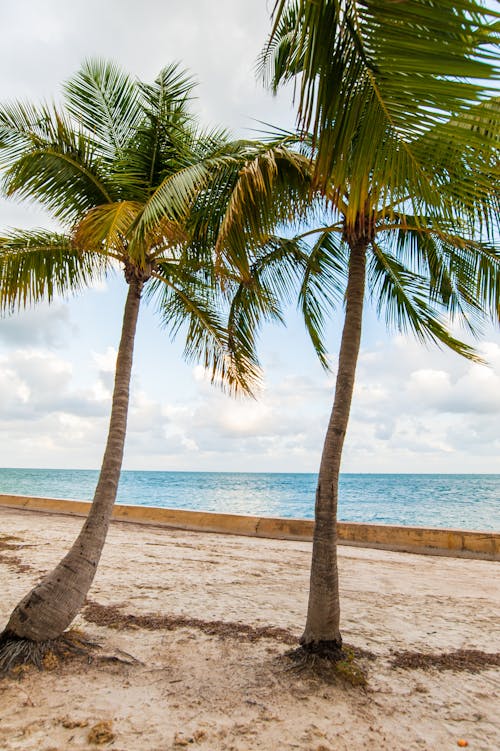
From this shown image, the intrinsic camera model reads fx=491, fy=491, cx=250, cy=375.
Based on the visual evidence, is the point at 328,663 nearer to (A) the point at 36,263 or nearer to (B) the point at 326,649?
(B) the point at 326,649

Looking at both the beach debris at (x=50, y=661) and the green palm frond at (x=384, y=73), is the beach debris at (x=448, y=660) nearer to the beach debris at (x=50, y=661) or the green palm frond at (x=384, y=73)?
the beach debris at (x=50, y=661)

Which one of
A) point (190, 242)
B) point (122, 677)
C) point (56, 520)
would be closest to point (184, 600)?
point (122, 677)

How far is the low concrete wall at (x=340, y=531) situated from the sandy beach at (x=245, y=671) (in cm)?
169

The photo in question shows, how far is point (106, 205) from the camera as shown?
14.6 ft

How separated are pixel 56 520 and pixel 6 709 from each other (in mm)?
10116

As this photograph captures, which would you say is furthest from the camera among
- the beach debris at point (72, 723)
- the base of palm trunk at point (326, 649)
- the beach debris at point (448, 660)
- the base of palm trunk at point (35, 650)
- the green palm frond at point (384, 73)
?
the beach debris at point (448, 660)

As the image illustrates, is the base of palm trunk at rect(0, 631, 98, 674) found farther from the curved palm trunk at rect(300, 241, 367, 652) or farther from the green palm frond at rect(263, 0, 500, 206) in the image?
the green palm frond at rect(263, 0, 500, 206)

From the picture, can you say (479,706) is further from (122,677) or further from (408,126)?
(408,126)

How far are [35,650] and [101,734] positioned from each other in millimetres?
1254

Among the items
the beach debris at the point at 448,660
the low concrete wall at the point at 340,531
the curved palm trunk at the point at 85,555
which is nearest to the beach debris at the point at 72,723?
the curved palm trunk at the point at 85,555

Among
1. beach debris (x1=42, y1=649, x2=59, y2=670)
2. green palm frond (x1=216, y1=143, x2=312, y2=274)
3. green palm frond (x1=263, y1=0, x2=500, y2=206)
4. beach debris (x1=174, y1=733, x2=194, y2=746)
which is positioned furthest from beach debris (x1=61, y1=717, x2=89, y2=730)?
green palm frond (x1=263, y1=0, x2=500, y2=206)

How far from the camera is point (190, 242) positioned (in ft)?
16.8

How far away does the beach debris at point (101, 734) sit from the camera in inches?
114

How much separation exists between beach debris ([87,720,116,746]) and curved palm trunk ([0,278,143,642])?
1244 mm
